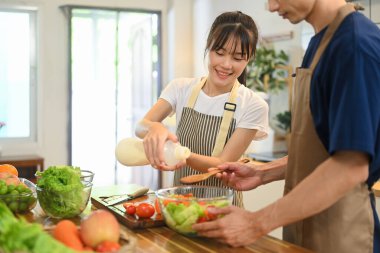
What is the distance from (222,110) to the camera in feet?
7.02

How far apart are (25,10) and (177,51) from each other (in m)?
1.79

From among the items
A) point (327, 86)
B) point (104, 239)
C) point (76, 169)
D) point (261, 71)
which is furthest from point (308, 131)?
point (261, 71)

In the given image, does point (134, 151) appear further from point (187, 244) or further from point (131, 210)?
point (187, 244)

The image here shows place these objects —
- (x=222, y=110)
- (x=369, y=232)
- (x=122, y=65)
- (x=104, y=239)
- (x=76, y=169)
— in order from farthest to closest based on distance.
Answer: (x=122, y=65) < (x=222, y=110) < (x=76, y=169) < (x=369, y=232) < (x=104, y=239)

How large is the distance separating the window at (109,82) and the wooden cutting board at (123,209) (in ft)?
11.3

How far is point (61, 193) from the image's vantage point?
1609mm

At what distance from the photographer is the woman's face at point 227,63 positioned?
1995 millimetres

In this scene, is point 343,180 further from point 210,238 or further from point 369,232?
point 210,238

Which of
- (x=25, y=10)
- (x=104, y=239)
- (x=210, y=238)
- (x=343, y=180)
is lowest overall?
(x=210, y=238)

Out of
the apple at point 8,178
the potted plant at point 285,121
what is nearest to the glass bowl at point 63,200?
the apple at point 8,178

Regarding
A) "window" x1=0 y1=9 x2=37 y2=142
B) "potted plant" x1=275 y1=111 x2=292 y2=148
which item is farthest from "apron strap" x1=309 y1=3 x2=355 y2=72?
"window" x1=0 y1=9 x2=37 y2=142

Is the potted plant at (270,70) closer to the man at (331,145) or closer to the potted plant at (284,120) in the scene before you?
the potted plant at (284,120)

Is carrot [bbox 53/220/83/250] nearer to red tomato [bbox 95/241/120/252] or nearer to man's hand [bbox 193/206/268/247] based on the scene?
red tomato [bbox 95/241/120/252]

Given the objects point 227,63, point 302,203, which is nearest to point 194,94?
point 227,63
